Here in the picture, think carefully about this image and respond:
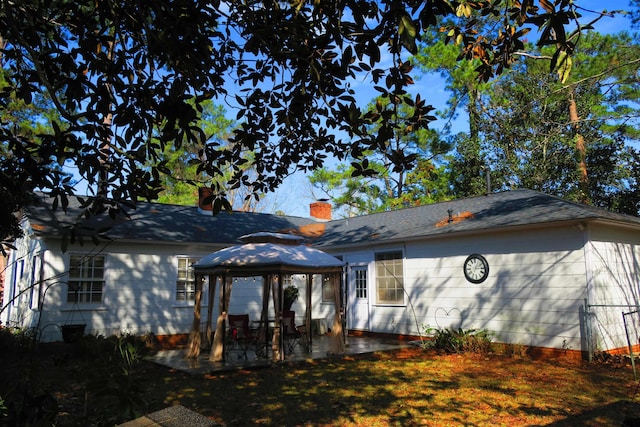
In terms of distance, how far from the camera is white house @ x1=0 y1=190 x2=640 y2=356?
Result: 1040 centimetres

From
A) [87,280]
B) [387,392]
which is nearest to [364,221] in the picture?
[87,280]

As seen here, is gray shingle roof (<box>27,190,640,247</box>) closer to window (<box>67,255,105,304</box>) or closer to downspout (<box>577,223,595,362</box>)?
downspout (<box>577,223,595,362</box>)

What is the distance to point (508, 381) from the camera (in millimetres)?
8078

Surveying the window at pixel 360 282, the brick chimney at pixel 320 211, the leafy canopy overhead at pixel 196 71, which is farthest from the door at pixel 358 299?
the leafy canopy overhead at pixel 196 71

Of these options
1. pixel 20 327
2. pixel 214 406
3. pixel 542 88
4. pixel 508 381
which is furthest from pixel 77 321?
pixel 542 88

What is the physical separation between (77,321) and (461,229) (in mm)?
10961

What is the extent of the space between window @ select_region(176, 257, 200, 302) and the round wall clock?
8510 mm

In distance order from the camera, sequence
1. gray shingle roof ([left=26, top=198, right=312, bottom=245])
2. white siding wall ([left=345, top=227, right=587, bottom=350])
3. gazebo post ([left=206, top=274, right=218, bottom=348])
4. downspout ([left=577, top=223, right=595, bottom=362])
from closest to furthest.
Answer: downspout ([left=577, top=223, right=595, bottom=362]) < white siding wall ([left=345, top=227, right=587, bottom=350]) < gazebo post ([left=206, top=274, right=218, bottom=348]) < gray shingle roof ([left=26, top=198, right=312, bottom=245])

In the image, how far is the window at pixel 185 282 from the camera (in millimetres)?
14500

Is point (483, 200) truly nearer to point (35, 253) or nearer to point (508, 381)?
point (508, 381)

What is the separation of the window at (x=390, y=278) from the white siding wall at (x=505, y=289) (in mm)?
294

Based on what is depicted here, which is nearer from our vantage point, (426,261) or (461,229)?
(461,229)

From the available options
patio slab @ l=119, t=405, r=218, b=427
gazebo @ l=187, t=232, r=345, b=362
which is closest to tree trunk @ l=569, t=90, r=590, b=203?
gazebo @ l=187, t=232, r=345, b=362

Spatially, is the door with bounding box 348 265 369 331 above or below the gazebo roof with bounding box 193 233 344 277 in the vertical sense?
below
